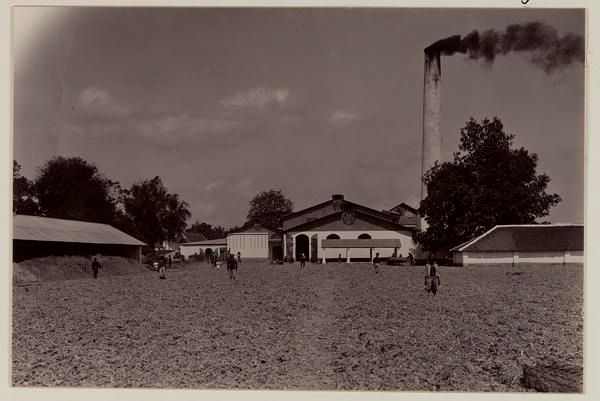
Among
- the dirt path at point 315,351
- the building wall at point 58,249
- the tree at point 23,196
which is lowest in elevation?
the dirt path at point 315,351

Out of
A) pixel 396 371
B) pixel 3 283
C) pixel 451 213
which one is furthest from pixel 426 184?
pixel 3 283

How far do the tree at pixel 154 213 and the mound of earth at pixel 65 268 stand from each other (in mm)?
2038

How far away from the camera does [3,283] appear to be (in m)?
10.1

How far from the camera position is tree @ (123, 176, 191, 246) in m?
19.0

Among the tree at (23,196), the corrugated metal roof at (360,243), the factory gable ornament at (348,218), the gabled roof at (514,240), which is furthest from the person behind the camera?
the corrugated metal roof at (360,243)

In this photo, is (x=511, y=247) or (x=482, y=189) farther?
(x=482, y=189)

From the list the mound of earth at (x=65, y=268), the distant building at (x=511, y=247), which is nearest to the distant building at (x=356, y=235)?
the mound of earth at (x=65, y=268)

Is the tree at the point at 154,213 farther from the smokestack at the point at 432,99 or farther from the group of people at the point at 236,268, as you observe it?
the smokestack at the point at 432,99

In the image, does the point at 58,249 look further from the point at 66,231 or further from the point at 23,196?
the point at 23,196

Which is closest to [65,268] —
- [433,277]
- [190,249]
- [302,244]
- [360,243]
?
[433,277]

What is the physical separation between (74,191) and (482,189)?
13434mm

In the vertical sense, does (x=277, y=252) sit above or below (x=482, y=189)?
below

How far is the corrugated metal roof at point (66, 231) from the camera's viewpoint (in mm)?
20891

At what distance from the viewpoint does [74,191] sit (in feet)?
65.0
